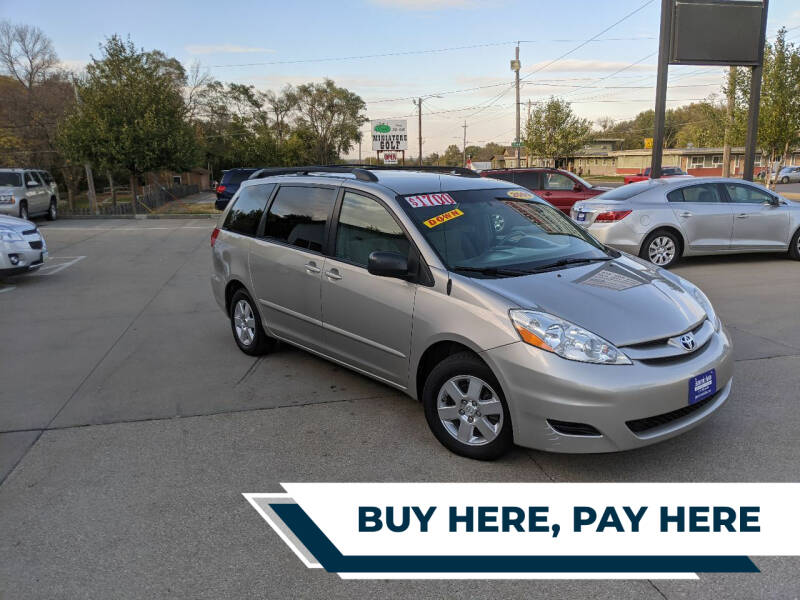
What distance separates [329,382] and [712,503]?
3.00m

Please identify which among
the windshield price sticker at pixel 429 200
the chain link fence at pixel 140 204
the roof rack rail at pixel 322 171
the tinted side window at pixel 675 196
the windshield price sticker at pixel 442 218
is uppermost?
the roof rack rail at pixel 322 171

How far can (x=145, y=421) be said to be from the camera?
458cm

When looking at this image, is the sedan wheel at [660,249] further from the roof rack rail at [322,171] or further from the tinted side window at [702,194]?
the roof rack rail at [322,171]

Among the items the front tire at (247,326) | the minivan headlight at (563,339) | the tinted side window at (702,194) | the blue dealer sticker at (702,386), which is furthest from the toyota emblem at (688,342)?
the tinted side window at (702,194)

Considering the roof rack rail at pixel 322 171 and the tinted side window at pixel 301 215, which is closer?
the roof rack rail at pixel 322 171

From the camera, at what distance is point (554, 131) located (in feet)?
155

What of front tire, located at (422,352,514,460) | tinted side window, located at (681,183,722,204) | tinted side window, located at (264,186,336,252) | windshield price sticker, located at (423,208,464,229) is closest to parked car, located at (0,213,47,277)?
tinted side window, located at (264,186,336,252)

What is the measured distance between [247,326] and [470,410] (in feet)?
9.70

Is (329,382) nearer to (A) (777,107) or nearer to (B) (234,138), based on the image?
(A) (777,107)

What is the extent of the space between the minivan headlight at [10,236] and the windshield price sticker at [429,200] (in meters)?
8.33

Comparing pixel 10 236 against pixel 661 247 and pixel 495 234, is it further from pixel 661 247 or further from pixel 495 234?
pixel 661 247

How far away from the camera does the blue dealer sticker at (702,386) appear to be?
11.5 ft

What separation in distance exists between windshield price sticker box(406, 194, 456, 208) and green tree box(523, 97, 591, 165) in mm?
45524

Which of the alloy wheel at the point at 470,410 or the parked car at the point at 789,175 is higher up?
the parked car at the point at 789,175
